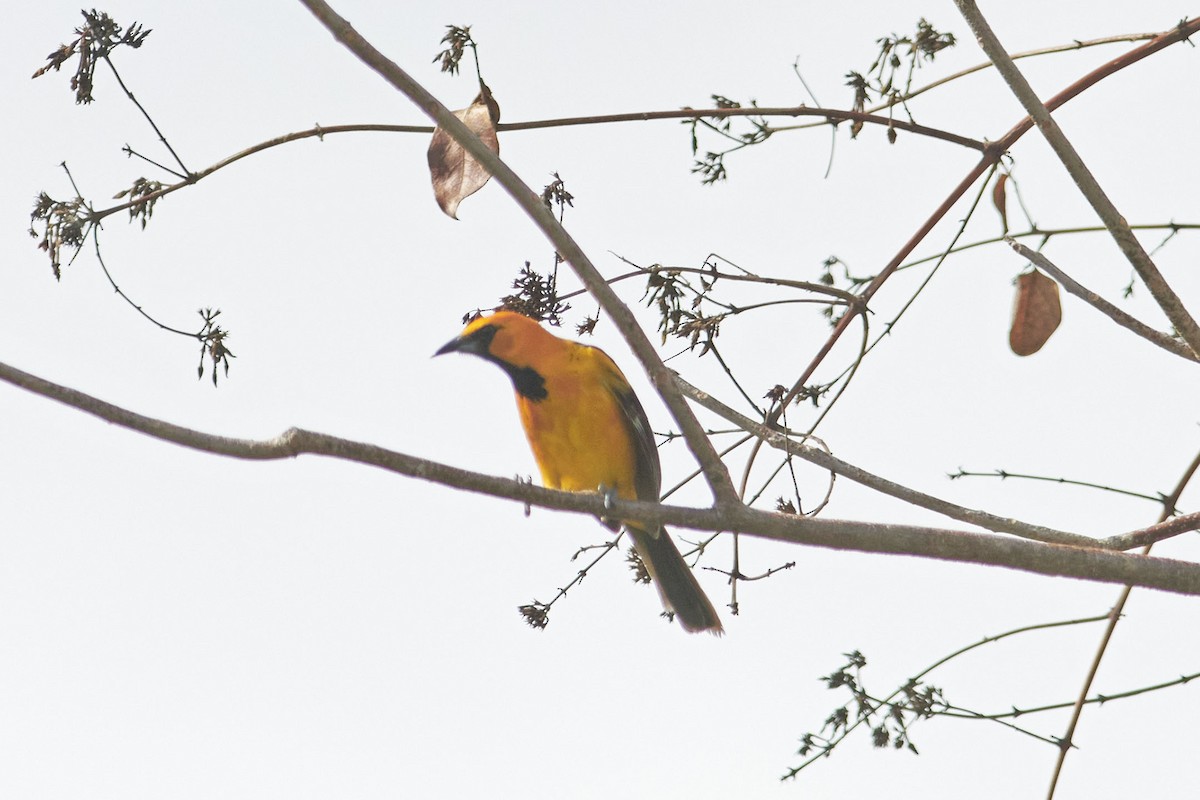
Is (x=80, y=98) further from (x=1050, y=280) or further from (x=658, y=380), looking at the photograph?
(x=1050, y=280)

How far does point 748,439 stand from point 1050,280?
1048 millimetres

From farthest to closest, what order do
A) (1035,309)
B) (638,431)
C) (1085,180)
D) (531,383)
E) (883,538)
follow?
(638,431)
(531,383)
(1035,309)
(1085,180)
(883,538)

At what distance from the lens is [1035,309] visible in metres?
4.05

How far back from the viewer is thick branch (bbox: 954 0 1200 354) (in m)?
3.33

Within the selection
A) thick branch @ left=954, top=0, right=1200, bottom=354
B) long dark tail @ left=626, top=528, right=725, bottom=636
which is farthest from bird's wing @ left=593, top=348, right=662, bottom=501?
thick branch @ left=954, top=0, right=1200, bottom=354

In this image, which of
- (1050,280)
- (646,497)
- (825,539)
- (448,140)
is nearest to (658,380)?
(825,539)

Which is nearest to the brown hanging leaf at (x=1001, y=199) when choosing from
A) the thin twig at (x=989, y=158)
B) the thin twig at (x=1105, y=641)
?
the thin twig at (x=989, y=158)

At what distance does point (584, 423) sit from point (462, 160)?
136 centimetres

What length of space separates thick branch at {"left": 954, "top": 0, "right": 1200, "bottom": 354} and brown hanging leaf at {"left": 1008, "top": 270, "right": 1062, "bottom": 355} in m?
0.43

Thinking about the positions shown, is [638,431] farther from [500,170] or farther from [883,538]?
[500,170]

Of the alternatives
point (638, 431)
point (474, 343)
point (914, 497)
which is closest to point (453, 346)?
point (474, 343)

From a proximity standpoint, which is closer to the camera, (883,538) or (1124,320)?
(883,538)

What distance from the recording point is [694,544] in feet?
14.0

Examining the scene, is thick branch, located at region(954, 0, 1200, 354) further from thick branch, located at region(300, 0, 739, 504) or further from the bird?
the bird
